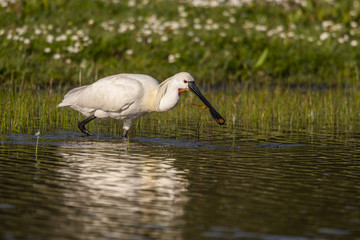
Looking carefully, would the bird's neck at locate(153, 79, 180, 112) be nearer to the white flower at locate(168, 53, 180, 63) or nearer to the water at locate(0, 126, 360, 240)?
the water at locate(0, 126, 360, 240)

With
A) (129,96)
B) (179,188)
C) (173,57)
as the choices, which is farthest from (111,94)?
(173,57)

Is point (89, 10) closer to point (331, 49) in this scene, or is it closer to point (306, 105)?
point (331, 49)

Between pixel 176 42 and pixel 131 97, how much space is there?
8316 millimetres

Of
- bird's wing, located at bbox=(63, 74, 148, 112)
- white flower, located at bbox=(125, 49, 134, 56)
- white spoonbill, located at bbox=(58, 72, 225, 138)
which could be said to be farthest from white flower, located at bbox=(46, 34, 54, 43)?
white spoonbill, located at bbox=(58, 72, 225, 138)

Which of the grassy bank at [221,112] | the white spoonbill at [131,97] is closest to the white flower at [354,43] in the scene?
the grassy bank at [221,112]

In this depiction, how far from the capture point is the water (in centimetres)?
530

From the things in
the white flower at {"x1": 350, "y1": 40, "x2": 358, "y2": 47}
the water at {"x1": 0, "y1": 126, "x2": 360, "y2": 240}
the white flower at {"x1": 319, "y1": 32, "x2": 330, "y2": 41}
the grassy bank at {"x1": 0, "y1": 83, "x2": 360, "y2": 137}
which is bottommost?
the water at {"x1": 0, "y1": 126, "x2": 360, "y2": 240}


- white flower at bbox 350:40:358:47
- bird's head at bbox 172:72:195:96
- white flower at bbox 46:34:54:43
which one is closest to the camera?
bird's head at bbox 172:72:195:96

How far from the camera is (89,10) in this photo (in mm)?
21125

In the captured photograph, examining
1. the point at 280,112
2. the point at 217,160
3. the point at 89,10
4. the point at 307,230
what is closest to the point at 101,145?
the point at 217,160

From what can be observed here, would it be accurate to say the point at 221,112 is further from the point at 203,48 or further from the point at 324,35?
the point at 324,35

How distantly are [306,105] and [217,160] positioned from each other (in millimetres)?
5348

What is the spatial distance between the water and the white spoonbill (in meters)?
0.49

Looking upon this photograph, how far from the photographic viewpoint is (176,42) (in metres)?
18.6
